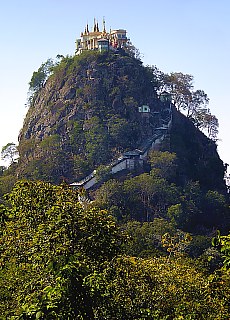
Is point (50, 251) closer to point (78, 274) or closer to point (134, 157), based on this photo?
point (78, 274)

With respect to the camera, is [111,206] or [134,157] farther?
[134,157]

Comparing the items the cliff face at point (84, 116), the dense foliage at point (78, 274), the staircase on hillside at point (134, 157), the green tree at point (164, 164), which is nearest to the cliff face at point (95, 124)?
the cliff face at point (84, 116)

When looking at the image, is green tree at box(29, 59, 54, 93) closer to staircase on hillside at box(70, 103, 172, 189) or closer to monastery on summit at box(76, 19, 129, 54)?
monastery on summit at box(76, 19, 129, 54)

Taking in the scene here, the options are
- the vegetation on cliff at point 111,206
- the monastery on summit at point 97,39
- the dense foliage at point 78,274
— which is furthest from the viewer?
the monastery on summit at point 97,39

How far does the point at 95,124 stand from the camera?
59781mm

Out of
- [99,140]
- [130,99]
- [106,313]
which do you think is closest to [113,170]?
[99,140]

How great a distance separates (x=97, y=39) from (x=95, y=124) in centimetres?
1494

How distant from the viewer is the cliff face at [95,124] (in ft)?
192

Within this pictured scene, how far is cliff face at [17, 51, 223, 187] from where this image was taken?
58375 mm

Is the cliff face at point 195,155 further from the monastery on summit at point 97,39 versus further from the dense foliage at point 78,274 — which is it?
the dense foliage at point 78,274

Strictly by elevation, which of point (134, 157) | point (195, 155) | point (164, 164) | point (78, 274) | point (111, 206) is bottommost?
point (78, 274)

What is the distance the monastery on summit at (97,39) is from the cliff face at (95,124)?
3.04 meters

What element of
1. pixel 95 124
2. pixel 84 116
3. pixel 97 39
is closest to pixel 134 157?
pixel 95 124

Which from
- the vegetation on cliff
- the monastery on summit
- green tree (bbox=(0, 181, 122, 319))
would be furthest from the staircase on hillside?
green tree (bbox=(0, 181, 122, 319))
